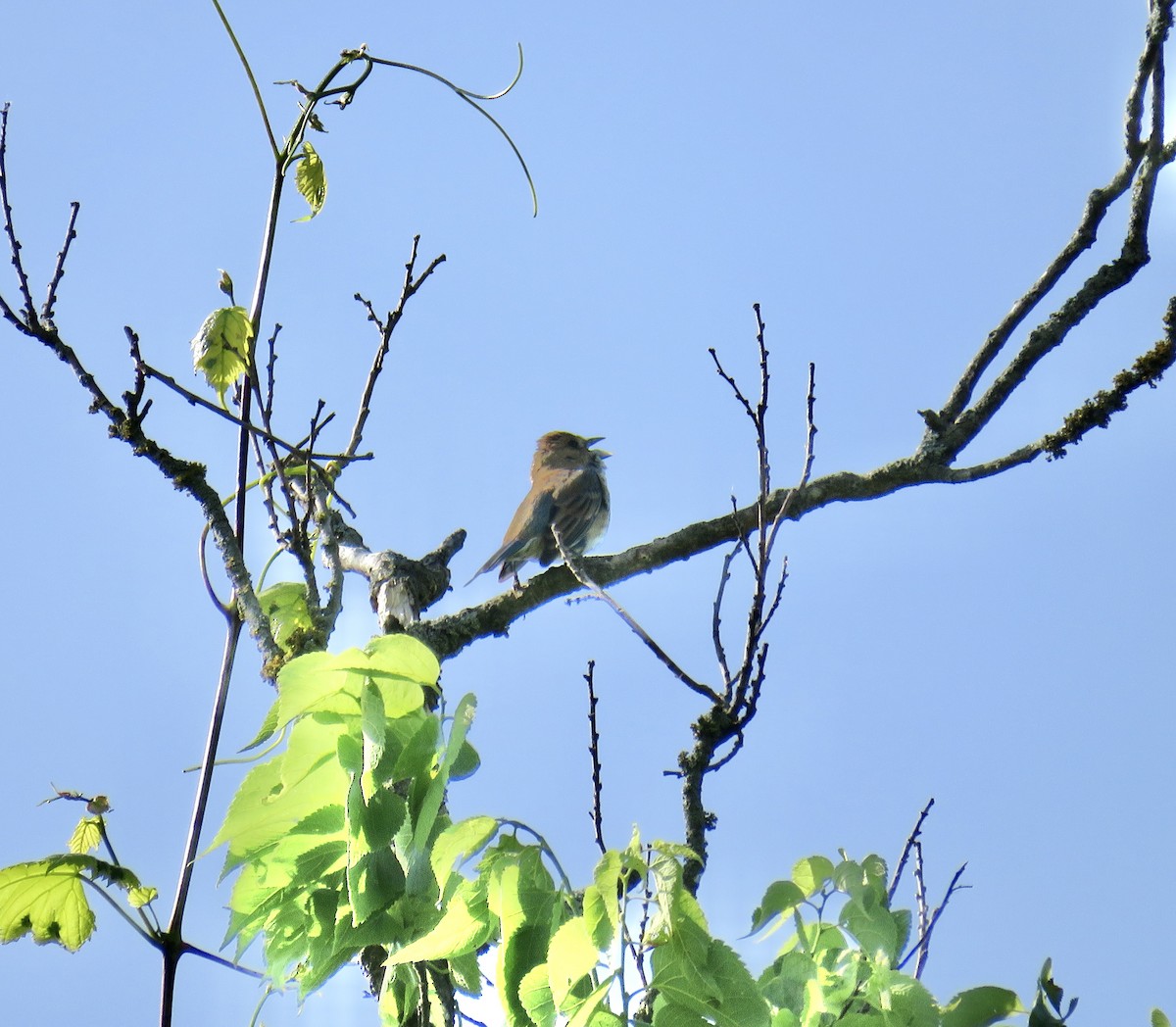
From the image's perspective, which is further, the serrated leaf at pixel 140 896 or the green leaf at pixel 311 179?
the green leaf at pixel 311 179

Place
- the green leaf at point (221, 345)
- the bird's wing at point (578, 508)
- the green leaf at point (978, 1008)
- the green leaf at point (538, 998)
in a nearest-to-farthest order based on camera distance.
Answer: the green leaf at point (538, 998)
the green leaf at point (978, 1008)
the green leaf at point (221, 345)
the bird's wing at point (578, 508)

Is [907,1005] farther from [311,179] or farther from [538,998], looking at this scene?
[311,179]

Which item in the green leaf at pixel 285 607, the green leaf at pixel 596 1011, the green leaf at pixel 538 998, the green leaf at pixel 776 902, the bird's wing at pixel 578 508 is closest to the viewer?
the green leaf at pixel 596 1011

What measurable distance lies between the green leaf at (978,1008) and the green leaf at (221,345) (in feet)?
6.03

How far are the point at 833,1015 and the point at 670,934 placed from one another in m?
0.52

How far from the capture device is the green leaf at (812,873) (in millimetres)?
2102

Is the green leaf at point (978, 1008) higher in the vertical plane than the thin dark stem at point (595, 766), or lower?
lower

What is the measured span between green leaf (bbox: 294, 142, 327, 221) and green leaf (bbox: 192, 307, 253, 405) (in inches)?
12.7

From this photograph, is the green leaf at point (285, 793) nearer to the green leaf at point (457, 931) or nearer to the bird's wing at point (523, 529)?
the green leaf at point (457, 931)

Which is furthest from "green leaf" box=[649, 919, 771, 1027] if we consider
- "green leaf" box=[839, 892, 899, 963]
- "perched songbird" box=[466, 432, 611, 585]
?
"perched songbird" box=[466, 432, 611, 585]

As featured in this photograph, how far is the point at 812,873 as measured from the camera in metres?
2.10

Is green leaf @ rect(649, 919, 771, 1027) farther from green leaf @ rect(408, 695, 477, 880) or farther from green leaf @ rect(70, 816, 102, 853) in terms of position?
green leaf @ rect(70, 816, 102, 853)

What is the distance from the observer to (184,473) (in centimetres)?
270

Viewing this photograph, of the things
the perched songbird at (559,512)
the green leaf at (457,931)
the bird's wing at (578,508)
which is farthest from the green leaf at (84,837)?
the bird's wing at (578,508)
